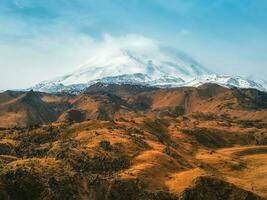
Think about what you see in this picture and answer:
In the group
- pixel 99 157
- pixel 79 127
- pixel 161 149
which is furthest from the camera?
pixel 79 127

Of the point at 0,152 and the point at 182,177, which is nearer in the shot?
the point at 182,177

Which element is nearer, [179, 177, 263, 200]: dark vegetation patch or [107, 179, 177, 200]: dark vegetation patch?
[107, 179, 177, 200]: dark vegetation patch

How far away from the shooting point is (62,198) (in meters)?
102

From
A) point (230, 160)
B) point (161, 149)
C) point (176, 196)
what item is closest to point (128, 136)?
point (161, 149)

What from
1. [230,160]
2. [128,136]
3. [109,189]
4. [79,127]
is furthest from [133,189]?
[230,160]

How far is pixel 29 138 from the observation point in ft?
505

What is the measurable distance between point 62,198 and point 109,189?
10558 millimetres

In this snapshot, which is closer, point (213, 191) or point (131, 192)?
point (131, 192)

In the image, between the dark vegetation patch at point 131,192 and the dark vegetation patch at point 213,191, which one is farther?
the dark vegetation patch at point 213,191

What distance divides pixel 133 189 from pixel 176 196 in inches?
360

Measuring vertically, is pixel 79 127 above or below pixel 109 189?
above

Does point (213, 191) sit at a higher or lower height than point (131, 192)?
higher

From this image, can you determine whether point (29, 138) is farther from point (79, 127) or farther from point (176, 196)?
point (176, 196)

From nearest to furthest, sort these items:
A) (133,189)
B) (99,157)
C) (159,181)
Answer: (133,189), (159,181), (99,157)
